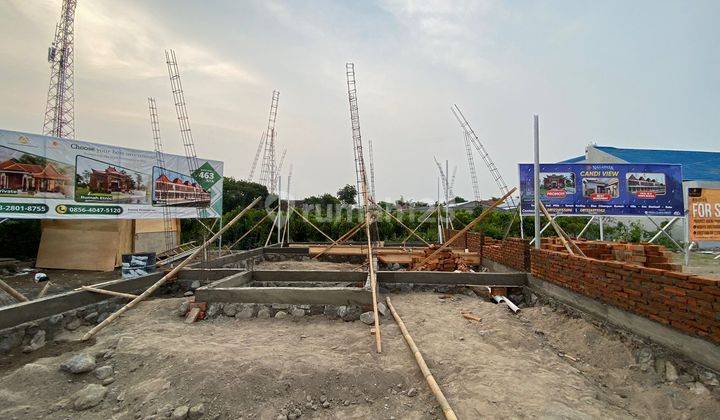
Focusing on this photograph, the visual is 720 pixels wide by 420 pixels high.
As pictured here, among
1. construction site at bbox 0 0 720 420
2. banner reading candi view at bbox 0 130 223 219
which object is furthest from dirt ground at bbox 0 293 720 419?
banner reading candi view at bbox 0 130 223 219

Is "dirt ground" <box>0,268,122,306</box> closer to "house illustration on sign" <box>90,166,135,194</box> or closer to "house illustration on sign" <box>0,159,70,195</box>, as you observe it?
"house illustration on sign" <box>0,159,70,195</box>

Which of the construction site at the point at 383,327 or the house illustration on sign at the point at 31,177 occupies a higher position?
the house illustration on sign at the point at 31,177

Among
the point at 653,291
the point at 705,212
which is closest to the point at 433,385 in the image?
the point at 653,291

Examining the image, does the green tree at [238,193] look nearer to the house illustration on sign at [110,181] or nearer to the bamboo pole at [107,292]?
the house illustration on sign at [110,181]

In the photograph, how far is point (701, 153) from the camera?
1941 cm

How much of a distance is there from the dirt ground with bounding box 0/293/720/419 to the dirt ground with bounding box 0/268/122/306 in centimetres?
366

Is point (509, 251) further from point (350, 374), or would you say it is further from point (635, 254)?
point (350, 374)

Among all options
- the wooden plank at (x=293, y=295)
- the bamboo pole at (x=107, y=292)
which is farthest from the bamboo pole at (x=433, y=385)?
the bamboo pole at (x=107, y=292)

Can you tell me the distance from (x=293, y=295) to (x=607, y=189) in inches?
325

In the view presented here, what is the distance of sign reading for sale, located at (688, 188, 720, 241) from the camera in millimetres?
8117

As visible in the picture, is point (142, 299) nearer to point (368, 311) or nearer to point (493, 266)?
point (368, 311)

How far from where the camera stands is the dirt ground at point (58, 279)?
726cm

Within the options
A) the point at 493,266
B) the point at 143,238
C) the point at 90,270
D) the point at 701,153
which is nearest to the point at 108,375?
the point at 493,266

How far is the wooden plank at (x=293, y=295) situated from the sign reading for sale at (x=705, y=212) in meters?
8.18
